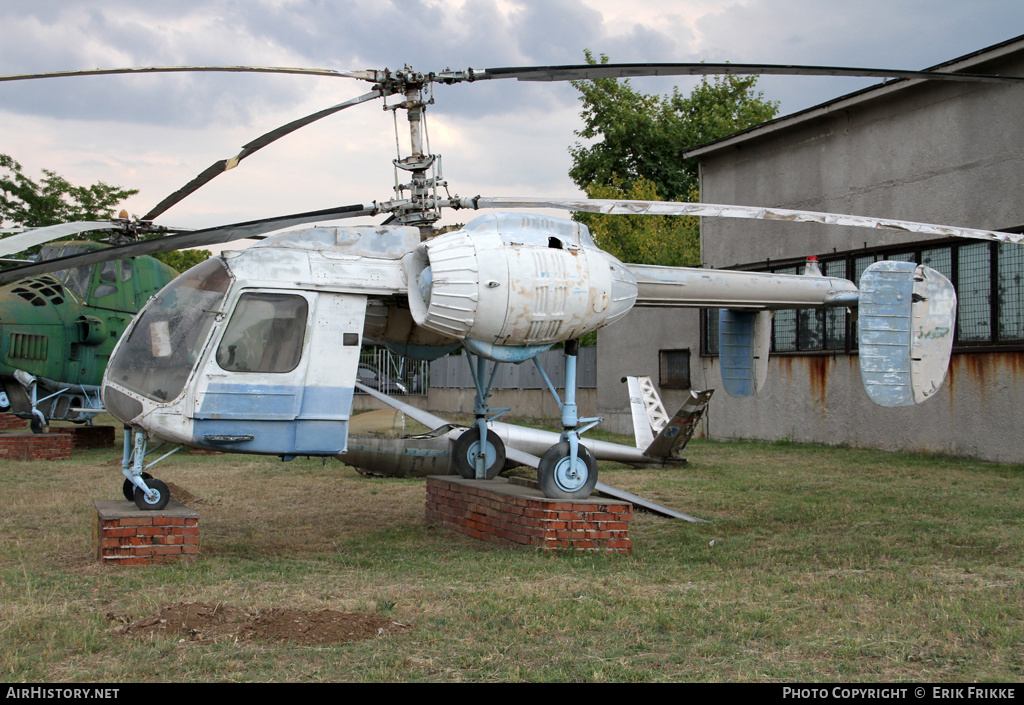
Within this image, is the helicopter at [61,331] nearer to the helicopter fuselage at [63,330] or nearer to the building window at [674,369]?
the helicopter fuselage at [63,330]

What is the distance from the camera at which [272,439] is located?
22.7 ft

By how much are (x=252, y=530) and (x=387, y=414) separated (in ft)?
15.0

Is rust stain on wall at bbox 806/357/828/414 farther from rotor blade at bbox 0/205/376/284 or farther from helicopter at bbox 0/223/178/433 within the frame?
helicopter at bbox 0/223/178/433

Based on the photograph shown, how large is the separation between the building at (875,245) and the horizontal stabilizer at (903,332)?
6.43m

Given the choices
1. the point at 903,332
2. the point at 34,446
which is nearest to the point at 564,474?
the point at 903,332

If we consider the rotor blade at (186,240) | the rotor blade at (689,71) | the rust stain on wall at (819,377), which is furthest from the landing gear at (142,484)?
the rust stain on wall at (819,377)

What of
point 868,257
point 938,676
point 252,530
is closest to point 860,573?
point 938,676

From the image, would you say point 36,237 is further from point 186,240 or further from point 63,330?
point 63,330

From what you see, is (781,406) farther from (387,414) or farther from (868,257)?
(387,414)

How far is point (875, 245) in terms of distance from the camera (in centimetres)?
1602

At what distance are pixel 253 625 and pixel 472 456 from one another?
443cm

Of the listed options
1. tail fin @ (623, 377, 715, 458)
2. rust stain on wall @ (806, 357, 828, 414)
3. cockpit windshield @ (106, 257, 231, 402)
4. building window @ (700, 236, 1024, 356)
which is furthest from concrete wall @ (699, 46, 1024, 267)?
cockpit windshield @ (106, 257, 231, 402)

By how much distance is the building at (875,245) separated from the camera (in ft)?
45.9

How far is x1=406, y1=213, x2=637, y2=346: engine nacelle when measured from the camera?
23.4 ft
